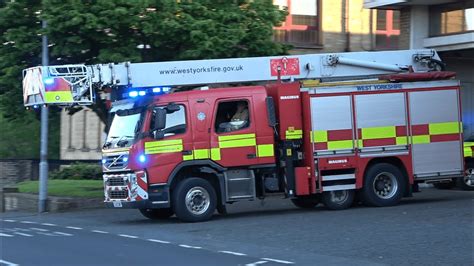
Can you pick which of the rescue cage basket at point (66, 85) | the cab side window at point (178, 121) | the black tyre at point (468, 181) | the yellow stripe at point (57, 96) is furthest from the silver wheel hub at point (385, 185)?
the yellow stripe at point (57, 96)

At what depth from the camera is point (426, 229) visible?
11.9m

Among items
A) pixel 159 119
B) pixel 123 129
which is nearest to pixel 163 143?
pixel 159 119

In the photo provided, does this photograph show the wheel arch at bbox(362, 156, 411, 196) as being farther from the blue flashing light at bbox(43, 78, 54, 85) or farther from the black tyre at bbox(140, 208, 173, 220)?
the blue flashing light at bbox(43, 78, 54, 85)

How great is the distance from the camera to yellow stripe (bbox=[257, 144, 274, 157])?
47.1 feet

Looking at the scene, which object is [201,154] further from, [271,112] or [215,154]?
[271,112]

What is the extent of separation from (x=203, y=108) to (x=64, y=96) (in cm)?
313

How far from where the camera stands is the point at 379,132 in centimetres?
1534

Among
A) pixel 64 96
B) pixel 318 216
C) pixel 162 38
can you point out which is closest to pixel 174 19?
pixel 162 38

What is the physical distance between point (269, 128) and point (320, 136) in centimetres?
124

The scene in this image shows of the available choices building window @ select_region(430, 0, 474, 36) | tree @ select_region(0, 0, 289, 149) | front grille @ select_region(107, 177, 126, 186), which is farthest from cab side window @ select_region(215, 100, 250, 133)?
building window @ select_region(430, 0, 474, 36)

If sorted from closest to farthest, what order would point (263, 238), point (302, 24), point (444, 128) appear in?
point (263, 238) < point (444, 128) < point (302, 24)

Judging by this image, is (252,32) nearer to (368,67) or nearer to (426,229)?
(368,67)

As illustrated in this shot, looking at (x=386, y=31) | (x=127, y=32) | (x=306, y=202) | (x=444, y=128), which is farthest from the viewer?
(x=386, y=31)

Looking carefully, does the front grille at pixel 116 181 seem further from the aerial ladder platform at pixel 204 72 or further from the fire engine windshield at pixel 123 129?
the aerial ladder platform at pixel 204 72
